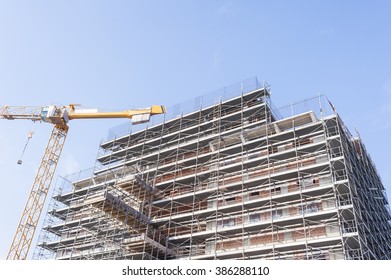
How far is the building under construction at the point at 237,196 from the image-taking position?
88.7 feet

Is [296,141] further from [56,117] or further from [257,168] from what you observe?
[56,117]

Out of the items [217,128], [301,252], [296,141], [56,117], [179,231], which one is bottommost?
[301,252]

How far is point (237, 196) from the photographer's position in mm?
31656

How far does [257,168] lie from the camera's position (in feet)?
105

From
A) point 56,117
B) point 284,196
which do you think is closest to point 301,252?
point 284,196

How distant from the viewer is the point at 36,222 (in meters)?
39.7

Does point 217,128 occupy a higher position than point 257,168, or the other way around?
point 217,128

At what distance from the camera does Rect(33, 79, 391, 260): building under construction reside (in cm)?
2705

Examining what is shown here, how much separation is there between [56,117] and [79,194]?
9684 mm

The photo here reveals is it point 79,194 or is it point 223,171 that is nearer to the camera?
point 223,171

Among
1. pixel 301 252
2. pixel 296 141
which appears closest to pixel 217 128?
pixel 296 141
